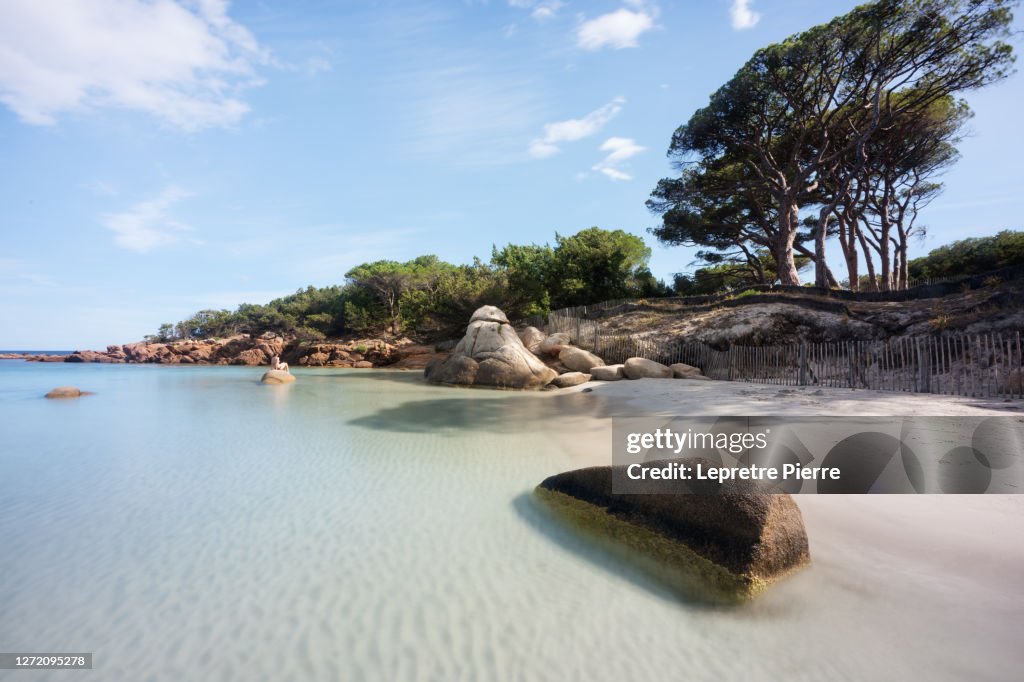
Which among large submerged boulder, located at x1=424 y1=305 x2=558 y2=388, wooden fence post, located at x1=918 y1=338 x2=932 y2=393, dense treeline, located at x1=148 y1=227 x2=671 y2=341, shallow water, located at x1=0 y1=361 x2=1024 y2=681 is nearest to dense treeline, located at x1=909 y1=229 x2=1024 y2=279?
dense treeline, located at x1=148 y1=227 x2=671 y2=341

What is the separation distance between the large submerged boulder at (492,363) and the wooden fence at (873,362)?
4.24 m

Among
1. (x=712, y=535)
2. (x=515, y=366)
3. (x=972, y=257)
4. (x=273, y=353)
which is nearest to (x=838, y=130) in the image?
(x=972, y=257)

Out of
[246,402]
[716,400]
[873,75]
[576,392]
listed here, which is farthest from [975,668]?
[873,75]

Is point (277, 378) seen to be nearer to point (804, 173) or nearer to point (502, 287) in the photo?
point (502, 287)

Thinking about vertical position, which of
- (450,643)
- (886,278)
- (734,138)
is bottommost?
(450,643)

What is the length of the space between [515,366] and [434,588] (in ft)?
45.8

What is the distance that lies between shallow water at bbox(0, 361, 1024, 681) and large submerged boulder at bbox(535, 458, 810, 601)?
164 millimetres

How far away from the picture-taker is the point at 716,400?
1030 cm

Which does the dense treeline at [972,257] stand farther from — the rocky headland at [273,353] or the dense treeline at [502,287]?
the rocky headland at [273,353]

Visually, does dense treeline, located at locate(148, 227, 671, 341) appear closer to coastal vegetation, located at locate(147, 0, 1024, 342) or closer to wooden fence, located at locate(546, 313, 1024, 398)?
coastal vegetation, located at locate(147, 0, 1024, 342)

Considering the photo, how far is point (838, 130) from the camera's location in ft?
76.0

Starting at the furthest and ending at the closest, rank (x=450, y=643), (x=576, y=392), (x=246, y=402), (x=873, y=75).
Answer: (x=873, y=75), (x=576, y=392), (x=246, y=402), (x=450, y=643)

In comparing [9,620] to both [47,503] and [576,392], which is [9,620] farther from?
[576,392]

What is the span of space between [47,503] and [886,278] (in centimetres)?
3703
